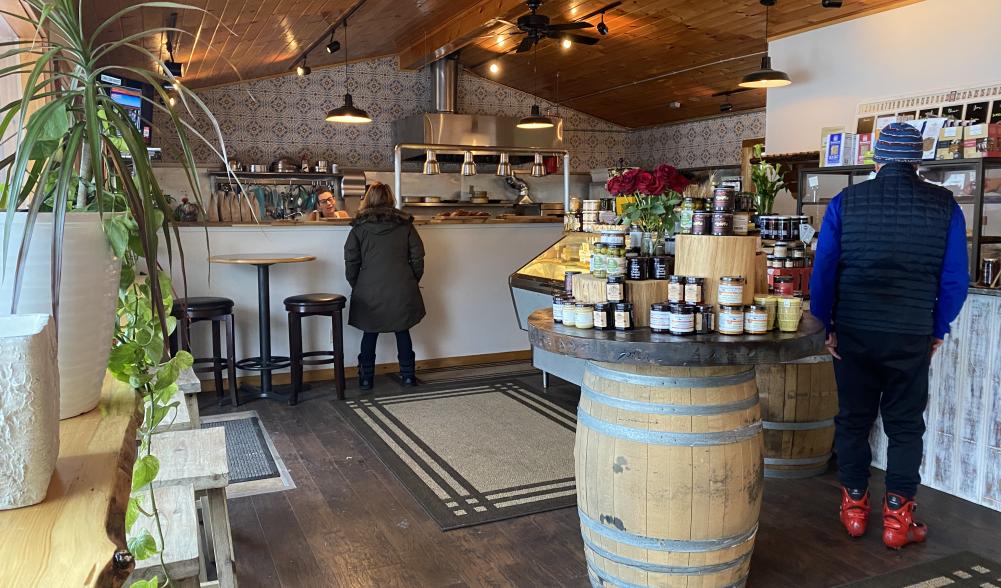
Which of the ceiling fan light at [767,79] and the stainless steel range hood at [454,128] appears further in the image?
the stainless steel range hood at [454,128]

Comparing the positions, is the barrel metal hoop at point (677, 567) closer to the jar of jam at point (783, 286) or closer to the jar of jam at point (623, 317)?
the jar of jam at point (623, 317)

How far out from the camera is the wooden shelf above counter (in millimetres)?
665

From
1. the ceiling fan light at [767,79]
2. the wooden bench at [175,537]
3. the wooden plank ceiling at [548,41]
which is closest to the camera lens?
the wooden bench at [175,537]

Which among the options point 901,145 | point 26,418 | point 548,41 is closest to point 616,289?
point 901,145

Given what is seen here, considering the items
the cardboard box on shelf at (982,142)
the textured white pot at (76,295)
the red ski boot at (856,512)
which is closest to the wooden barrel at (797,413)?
the red ski boot at (856,512)

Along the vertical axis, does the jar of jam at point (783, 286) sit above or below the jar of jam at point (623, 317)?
above

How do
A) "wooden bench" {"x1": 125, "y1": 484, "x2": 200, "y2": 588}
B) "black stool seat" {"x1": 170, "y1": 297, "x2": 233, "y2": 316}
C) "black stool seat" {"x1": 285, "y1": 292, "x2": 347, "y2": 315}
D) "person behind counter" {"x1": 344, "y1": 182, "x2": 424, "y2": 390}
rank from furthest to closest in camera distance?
"person behind counter" {"x1": 344, "y1": 182, "x2": 424, "y2": 390}, "black stool seat" {"x1": 285, "y1": 292, "x2": 347, "y2": 315}, "black stool seat" {"x1": 170, "y1": 297, "x2": 233, "y2": 316}, "wooden bench" {"x1": 125, "y1": 484, "x2": 200, "y2": 588}

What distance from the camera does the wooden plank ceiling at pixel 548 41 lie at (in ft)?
21.4

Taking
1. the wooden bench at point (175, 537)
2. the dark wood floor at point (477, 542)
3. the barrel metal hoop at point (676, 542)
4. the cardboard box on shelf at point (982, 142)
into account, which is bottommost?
the dark wood floor at point (477, 542)

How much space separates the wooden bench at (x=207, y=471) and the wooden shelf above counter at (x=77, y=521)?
1.15 m

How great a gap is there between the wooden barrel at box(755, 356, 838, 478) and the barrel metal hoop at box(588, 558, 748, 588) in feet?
3.95

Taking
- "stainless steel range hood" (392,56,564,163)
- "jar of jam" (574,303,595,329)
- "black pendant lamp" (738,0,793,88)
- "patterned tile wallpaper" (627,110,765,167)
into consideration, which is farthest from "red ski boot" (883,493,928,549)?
"patterned tile wallpaper" (627,110,765,167)

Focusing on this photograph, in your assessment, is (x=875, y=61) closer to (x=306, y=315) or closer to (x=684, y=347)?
(x=306, y=315)

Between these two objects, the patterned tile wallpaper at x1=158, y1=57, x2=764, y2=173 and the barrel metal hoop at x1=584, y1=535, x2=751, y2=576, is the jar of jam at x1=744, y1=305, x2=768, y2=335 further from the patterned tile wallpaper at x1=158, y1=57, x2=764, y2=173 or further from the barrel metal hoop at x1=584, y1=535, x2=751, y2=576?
the patterned tile wallpaper at x1=158, y1=57, x2=764, y2=173
